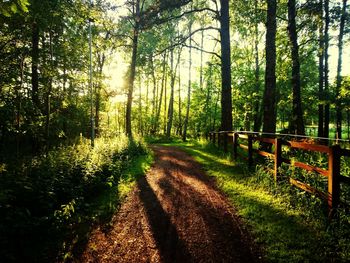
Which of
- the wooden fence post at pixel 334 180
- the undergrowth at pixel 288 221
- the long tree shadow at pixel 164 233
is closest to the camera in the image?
the undergrowth at pixel 288 221

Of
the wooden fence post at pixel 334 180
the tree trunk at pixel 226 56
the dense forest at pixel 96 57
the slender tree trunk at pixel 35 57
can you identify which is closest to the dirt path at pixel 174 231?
the wooden fence post at pixel 334 180

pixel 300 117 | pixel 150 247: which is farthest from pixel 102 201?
pixel 300 117

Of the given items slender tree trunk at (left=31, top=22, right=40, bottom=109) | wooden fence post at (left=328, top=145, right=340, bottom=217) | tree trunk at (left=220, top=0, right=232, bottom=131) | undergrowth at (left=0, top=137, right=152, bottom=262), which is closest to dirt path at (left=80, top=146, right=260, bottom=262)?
undergrowth at (left=0, top=137, right=152, bottom=262)

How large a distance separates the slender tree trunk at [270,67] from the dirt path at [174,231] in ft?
15.3

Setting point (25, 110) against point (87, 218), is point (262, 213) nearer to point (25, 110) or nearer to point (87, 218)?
point (87, 218)

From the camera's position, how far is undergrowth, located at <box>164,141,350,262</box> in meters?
3.87

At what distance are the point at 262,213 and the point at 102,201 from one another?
400 centimetres

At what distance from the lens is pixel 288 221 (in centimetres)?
490

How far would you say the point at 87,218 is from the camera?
5625 millimetres

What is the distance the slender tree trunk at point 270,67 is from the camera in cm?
1045

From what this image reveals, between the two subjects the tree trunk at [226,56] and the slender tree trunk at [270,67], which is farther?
the tree trunk at [226,56]

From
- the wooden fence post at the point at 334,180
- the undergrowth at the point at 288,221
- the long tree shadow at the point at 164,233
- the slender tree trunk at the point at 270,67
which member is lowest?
the long tree shadow at the point at 164,233

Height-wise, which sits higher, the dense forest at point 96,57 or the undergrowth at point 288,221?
the dense forest at point 96,57

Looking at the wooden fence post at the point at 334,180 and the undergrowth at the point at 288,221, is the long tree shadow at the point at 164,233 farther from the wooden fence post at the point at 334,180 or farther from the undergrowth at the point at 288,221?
the wooden fence post at the point at 334,180
